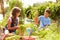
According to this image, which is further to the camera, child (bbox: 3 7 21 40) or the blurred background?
child (bbox: 3 7 21 40)

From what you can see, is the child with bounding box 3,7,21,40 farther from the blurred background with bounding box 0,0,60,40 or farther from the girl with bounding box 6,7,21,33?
the blurred background with bounding box 0,0,60,40

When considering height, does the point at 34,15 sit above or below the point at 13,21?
below

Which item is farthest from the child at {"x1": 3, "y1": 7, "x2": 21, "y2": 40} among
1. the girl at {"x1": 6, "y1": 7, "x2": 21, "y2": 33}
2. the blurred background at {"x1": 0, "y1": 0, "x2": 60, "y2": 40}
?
the blurred background at {"x1": 0, "y1": 0, "x2": 60, "y2": 40}

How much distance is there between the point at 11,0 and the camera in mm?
4570

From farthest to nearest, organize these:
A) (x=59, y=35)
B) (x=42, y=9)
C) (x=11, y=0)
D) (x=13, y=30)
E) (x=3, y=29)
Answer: (x=42, y=9), (x=11, y=0), (x=3, y=29), (x=13, y=30), (x=59, y=35)

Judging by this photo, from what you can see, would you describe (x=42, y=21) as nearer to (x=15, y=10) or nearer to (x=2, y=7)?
(x=15, y=10)

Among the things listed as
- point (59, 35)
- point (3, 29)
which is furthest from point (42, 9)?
point (59, 35)

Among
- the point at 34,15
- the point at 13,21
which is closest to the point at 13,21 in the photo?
the point at 13,21

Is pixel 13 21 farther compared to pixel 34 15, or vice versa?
pixel 34 15

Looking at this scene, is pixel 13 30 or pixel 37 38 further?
pixel 13 30

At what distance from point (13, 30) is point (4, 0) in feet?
7.89

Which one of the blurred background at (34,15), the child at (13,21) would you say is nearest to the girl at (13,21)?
the child at (13,21)

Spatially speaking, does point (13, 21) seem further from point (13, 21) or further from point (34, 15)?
point (34, 15)

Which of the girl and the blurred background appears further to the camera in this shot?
the girl
